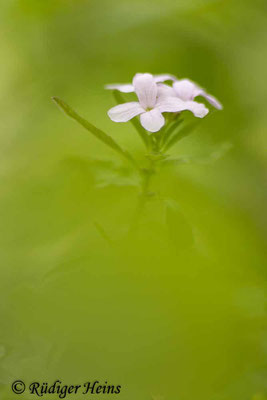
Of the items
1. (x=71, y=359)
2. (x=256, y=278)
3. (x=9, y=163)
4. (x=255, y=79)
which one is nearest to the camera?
(x=71, y=359)

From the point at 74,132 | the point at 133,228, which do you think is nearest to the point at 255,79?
the point at 74,132

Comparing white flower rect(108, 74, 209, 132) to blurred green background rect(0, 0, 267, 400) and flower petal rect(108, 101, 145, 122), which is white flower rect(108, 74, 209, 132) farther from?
blurred green background rect(0, 0, 267, 400)

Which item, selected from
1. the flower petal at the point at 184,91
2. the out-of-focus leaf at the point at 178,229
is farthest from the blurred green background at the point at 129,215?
the flower petal at the point at 184,91

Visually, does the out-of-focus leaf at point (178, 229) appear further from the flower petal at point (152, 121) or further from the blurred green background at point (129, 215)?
the flower petal at point (152, 121)

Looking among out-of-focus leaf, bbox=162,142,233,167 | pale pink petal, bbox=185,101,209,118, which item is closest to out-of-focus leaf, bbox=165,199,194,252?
out-of-focus leaf, bbox=162,142,233,167

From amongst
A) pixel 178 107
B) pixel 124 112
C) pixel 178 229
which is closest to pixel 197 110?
pixel 178 107

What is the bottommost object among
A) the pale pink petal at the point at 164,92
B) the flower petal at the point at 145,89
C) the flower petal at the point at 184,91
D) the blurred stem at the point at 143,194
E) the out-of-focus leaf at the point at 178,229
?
the out-of-focus leaf at the point at 178,229

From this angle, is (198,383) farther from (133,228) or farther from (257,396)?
(133,228)
